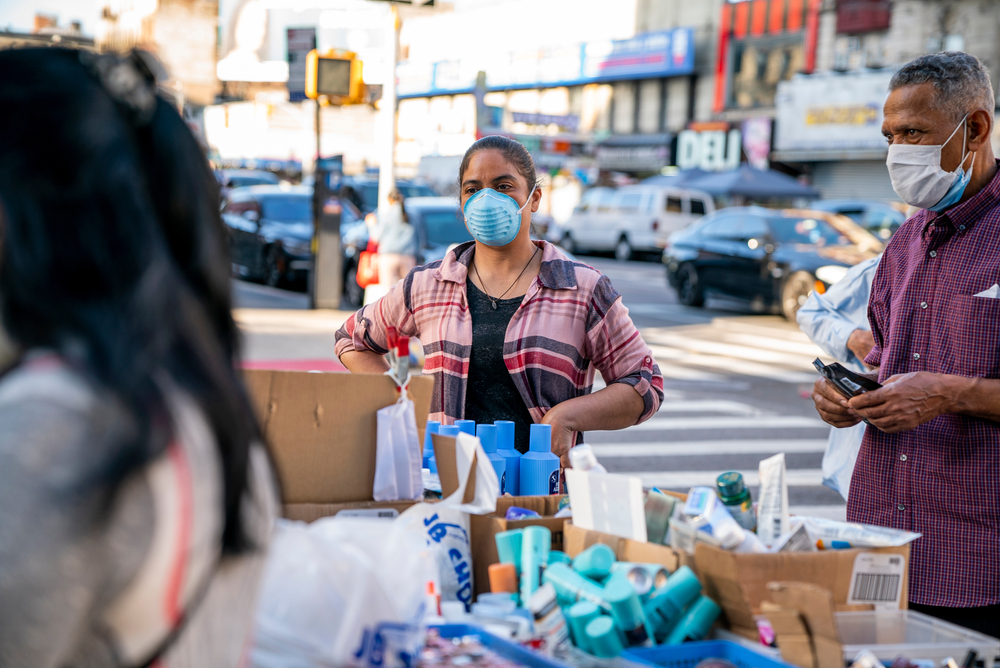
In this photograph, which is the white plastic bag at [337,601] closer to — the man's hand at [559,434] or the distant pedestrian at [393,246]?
the man's hand at [559,434]

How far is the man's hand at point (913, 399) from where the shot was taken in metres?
2.65

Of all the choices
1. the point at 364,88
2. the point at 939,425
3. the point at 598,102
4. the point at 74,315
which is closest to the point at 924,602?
the point at 939,425

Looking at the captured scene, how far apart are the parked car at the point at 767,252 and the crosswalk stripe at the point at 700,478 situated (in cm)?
764

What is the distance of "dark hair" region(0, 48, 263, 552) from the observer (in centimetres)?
106

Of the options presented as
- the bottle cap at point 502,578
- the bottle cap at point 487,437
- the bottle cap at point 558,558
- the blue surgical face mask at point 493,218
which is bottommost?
the bottle cap at point 502,578

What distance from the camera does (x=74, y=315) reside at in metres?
1.06

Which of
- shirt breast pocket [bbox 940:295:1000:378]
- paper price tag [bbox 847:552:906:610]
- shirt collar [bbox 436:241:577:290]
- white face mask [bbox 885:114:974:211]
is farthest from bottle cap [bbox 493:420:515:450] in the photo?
white face mask [bbox 885:114:974:211]

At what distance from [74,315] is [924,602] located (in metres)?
2.45

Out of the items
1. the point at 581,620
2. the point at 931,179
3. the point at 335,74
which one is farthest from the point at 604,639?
the point at 335,74

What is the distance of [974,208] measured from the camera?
2863 mm

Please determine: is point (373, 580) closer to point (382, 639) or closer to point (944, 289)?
point (382, 639)

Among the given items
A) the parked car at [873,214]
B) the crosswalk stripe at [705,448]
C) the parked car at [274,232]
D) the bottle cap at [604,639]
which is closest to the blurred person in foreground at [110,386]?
the bottle cap at [604,639]

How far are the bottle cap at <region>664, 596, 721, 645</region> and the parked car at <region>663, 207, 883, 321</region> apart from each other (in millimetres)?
13883

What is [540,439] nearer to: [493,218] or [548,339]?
[548,339]
